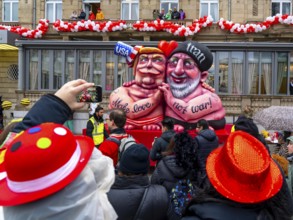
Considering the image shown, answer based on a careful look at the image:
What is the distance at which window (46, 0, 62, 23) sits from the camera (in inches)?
1200

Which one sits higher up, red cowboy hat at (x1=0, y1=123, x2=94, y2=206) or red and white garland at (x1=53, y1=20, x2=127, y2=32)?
red and white garland at (x1=53, y1=20, x2=127, y2=32)

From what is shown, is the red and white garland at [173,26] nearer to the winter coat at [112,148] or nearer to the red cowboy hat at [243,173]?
the winter coat at [112,148]

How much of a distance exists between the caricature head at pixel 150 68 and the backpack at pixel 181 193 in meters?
7.24

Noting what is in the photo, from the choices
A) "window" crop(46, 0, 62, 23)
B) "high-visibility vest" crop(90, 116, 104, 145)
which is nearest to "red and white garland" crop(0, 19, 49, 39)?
"window" crop(46, 0, 62, 23)

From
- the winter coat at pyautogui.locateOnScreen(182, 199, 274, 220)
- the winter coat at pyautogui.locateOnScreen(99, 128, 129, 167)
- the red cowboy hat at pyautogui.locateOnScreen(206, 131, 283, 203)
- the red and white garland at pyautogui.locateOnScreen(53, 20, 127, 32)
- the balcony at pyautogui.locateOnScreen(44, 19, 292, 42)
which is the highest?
the red and white garland at pyautogui.locateOnScreen(53, 20, 127, 32)

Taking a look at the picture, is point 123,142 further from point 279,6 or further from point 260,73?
point 279,6

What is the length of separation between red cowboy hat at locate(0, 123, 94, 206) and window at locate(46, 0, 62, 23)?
97.3ft

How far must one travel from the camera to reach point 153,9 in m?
29.3

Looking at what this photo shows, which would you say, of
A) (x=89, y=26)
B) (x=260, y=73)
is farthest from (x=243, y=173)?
(x=89, y=26)

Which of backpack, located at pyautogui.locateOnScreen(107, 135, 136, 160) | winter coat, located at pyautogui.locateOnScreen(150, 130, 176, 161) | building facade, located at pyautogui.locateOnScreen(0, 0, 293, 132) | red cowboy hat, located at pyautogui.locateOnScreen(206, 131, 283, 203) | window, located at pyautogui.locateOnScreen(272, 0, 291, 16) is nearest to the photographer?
red cowboy hat, located at pyautogui.locateOnScreen(206, 131, 283, 203)

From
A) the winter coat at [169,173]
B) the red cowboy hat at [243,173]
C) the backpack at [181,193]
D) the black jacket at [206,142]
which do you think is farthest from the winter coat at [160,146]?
the red cowboy hat at [243,173]

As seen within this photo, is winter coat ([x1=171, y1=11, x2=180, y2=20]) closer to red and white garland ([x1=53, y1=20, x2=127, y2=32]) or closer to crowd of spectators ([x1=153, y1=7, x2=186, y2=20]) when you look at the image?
crowd of spectators ([x1=153, y1=7, x2=186, y2=20])

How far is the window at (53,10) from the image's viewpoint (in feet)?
100.0

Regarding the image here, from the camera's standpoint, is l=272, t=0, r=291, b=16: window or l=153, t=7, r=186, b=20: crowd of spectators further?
l=272, t=0, r=291, b=16: window
